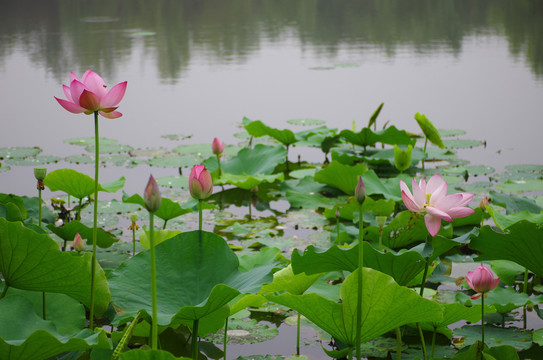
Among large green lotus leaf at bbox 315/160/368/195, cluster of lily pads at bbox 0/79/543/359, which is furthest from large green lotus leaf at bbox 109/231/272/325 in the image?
large green lotus leaf at bbox 315/160/368/195

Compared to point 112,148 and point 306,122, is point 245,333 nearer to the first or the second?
point 112,148

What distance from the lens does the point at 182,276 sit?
4.09 ft

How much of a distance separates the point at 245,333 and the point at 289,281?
259 mm

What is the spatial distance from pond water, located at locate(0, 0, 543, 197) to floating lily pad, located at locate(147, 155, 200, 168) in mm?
134

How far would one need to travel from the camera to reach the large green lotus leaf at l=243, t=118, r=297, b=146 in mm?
3061

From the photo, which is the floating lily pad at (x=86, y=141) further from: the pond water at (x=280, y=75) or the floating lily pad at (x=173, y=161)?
the floating lily pad at (x=173, y=161)

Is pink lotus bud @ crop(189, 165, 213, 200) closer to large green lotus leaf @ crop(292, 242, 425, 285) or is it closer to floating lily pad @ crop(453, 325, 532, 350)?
large green lotus leaf @ crop(292, 242, 425, 285)

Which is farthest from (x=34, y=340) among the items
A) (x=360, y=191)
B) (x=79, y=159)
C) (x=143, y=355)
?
(x=79, y=159)

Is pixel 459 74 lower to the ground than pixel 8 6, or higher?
lower

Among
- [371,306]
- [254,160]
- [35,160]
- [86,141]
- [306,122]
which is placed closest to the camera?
[371,306]

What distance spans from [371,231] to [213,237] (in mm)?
738

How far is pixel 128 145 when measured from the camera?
3.50 metres

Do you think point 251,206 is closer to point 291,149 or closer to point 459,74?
point 291,149

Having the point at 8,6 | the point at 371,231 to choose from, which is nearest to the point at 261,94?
the point at 371,231
